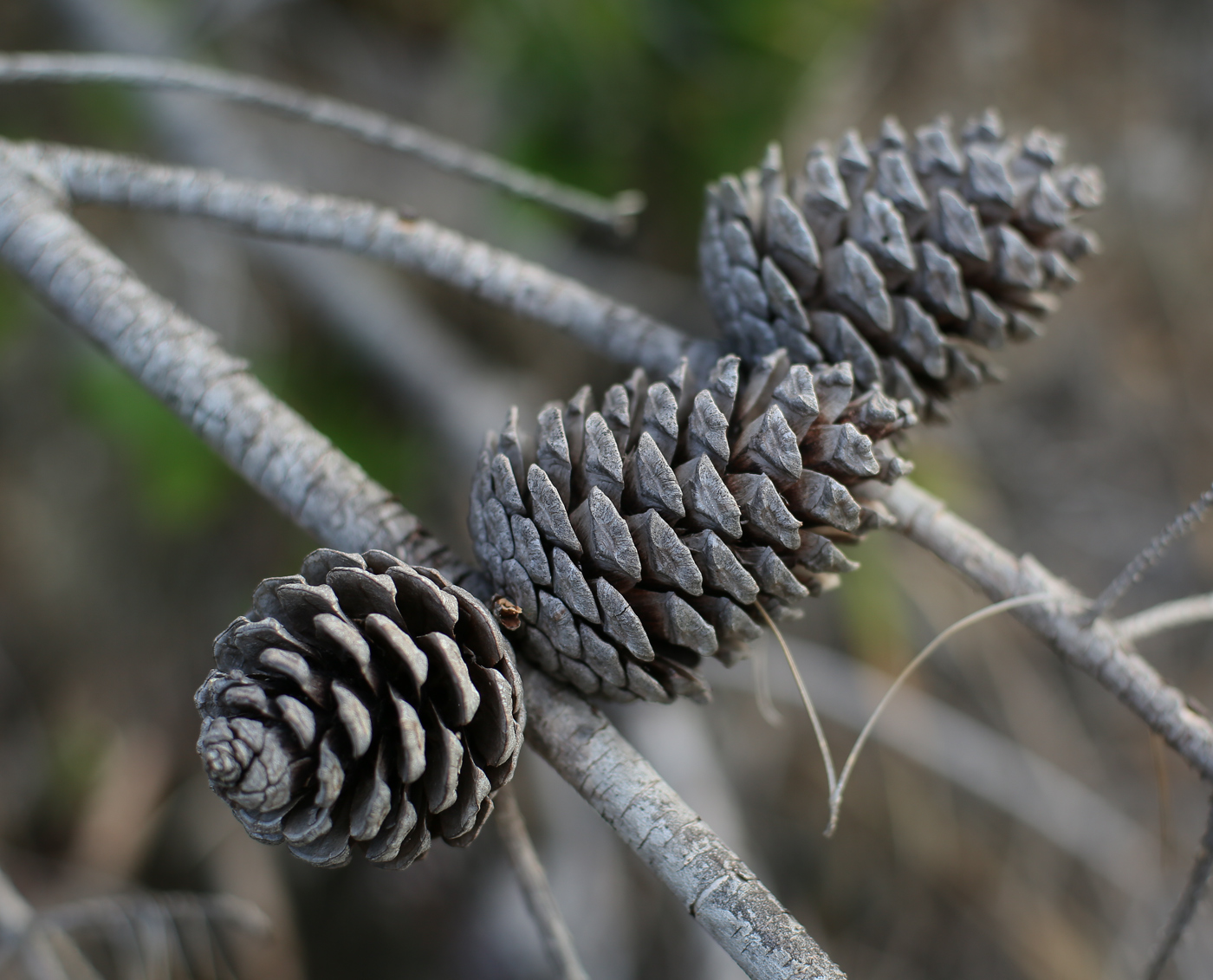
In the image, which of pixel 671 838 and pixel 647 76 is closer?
pixel 671 838

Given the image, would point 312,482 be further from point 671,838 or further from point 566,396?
point 566,396

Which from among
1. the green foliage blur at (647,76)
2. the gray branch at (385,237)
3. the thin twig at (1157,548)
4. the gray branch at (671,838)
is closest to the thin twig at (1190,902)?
the thin twig at (1157,548)

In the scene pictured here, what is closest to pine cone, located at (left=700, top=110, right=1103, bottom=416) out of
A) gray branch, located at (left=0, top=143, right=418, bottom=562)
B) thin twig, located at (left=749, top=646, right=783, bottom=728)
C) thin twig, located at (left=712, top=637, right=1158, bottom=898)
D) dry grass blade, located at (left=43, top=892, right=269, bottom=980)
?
thin twig, located at (left=749, top=646, right=783, bottom=728)

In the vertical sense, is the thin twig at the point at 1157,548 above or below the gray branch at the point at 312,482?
above

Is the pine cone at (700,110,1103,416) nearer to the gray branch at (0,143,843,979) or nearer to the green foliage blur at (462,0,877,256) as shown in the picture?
the gray branch at (0,143,843,979)

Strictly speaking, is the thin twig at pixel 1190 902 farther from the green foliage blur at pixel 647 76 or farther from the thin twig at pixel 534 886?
the green foliage blur at pixel 647 76

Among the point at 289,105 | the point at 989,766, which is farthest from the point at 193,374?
the point at 989,766

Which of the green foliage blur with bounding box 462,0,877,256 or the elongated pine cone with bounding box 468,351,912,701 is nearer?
the elongated pine cone with bounding box 468,351,912,701
